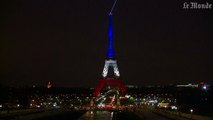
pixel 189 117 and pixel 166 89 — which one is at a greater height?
pixel 166 89

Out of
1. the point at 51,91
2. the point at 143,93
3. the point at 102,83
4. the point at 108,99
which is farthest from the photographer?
the point at 108,99

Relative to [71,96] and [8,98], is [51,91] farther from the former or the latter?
[8,98]

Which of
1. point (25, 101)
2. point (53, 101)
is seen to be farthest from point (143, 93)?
point (25, 101)

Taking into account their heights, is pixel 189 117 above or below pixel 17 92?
below

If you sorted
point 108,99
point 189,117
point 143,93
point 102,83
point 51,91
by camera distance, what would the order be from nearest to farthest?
point 189,117, point 102,83, point 51,91, point 143,93, point 108,99

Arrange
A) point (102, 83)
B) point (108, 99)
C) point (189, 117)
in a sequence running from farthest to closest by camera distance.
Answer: point (108, 99)
point (102, 83)
point (189, 117)

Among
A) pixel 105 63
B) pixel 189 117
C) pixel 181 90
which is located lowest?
pixel 189 117

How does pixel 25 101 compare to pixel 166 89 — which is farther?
pixel 166 89

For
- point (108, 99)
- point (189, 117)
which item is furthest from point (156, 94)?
point (189, 117)

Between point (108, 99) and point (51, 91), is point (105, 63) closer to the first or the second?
point (51, 91)
